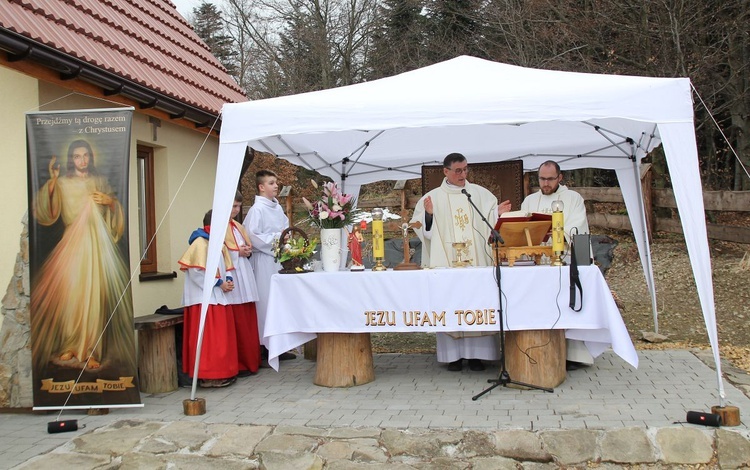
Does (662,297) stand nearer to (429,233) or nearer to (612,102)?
(429,233)

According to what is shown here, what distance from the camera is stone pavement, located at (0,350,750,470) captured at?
4555mm

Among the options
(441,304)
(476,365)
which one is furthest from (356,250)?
(476,365)

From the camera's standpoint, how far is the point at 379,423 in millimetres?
5102

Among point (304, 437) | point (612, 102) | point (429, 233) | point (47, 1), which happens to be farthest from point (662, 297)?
point (47, 1)

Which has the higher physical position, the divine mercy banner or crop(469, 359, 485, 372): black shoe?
the divine mercy banner

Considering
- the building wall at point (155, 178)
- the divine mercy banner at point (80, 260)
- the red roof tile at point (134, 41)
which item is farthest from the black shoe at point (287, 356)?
the red roof tile at point (134, 41)

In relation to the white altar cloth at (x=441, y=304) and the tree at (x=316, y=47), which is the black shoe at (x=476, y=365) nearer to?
the white altar cloth at (x=441, y=304)

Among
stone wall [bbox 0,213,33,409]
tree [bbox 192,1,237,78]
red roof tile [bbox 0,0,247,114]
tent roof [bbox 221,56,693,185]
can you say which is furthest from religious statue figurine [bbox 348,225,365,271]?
tree [bbox 192,1,237,78]

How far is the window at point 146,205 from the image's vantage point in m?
7.85

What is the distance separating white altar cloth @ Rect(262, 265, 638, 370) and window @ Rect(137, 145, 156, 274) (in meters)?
2.42

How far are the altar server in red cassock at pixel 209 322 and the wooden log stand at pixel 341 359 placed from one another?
91cm

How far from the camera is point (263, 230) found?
24.7ft

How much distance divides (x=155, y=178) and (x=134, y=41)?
1.69 metres

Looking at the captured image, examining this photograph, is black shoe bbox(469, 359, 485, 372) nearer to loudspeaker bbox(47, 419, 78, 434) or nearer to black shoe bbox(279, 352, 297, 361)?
black shoe bbox(279, 352, 297, 361)
